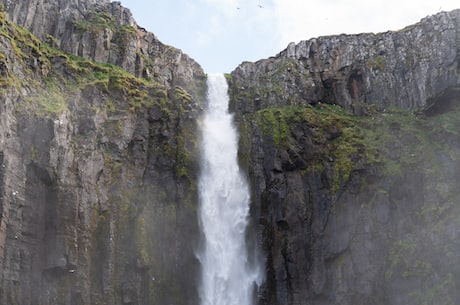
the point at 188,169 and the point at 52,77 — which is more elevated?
the point at 52,77

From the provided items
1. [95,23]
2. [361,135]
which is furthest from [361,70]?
[95,23]

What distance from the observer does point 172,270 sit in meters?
36.4

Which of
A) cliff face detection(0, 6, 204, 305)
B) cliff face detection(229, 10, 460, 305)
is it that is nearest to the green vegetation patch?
cliff face detection(229, 10, 460, 305)

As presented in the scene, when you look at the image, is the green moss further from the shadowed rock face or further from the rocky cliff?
the shadowed rock face

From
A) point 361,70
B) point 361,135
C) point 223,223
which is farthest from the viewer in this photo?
point 361,70

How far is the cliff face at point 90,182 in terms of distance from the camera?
102ft

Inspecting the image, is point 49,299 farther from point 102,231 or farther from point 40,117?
point 40,117

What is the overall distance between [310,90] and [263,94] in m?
4.55

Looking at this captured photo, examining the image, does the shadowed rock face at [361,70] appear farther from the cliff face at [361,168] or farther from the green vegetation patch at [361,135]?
the green vegetation patch at [361,135]

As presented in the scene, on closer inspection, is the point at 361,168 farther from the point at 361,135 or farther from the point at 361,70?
the point at 361,70

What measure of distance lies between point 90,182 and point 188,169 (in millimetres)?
8169

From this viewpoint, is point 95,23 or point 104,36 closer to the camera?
point 104,36

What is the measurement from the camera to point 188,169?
133 ft

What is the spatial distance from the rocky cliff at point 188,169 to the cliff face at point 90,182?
102mm
